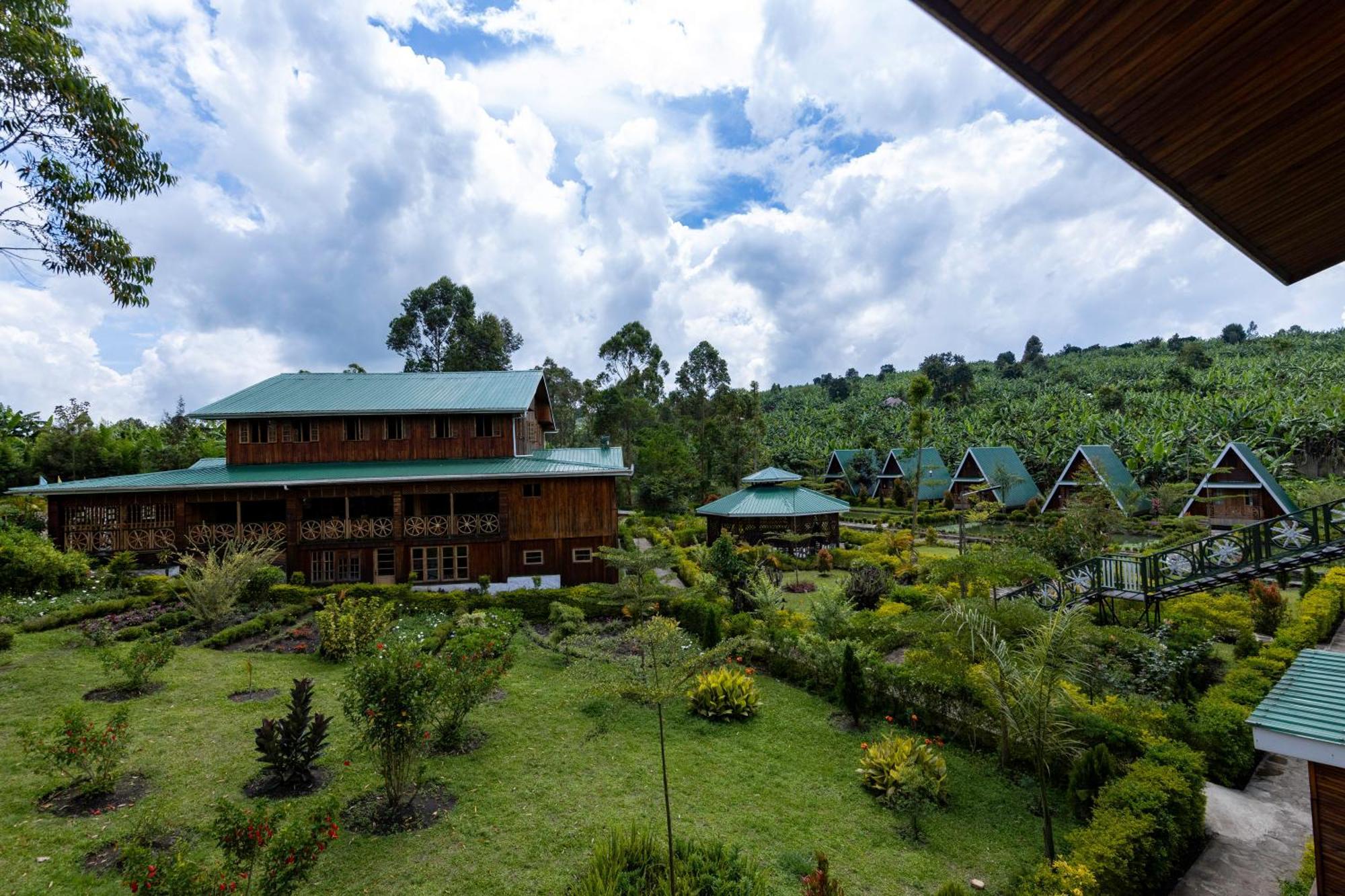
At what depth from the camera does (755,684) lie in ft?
41.3

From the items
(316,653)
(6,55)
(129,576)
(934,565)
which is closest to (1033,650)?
(934,565)

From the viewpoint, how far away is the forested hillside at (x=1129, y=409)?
122 ft

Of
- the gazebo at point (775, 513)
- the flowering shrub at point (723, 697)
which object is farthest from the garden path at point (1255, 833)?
the gazebo at point (775, 513)

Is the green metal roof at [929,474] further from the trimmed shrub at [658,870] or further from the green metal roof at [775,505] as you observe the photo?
the trimmed shrub at [658,870]

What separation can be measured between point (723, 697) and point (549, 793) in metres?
3.89

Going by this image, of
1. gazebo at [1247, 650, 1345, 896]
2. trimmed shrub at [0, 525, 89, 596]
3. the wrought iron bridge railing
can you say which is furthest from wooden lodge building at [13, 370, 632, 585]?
gazebo at [1247, 650, 1345, 896]

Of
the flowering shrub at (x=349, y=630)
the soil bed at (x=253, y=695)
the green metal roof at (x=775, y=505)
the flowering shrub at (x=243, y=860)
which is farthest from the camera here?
the green metal roof at (x=775, y=505)

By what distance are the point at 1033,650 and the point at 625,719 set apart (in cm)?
705

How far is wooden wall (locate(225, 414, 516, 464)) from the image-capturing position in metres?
22.5

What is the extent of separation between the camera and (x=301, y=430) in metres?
22.6

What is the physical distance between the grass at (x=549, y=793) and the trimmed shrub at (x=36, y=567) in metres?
7.18

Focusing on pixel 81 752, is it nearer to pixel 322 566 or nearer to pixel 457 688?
pixel 457 688

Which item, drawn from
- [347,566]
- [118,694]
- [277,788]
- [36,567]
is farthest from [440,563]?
[277,788]

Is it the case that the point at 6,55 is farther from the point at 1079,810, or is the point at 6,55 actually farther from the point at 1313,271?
the point at 1079,810
